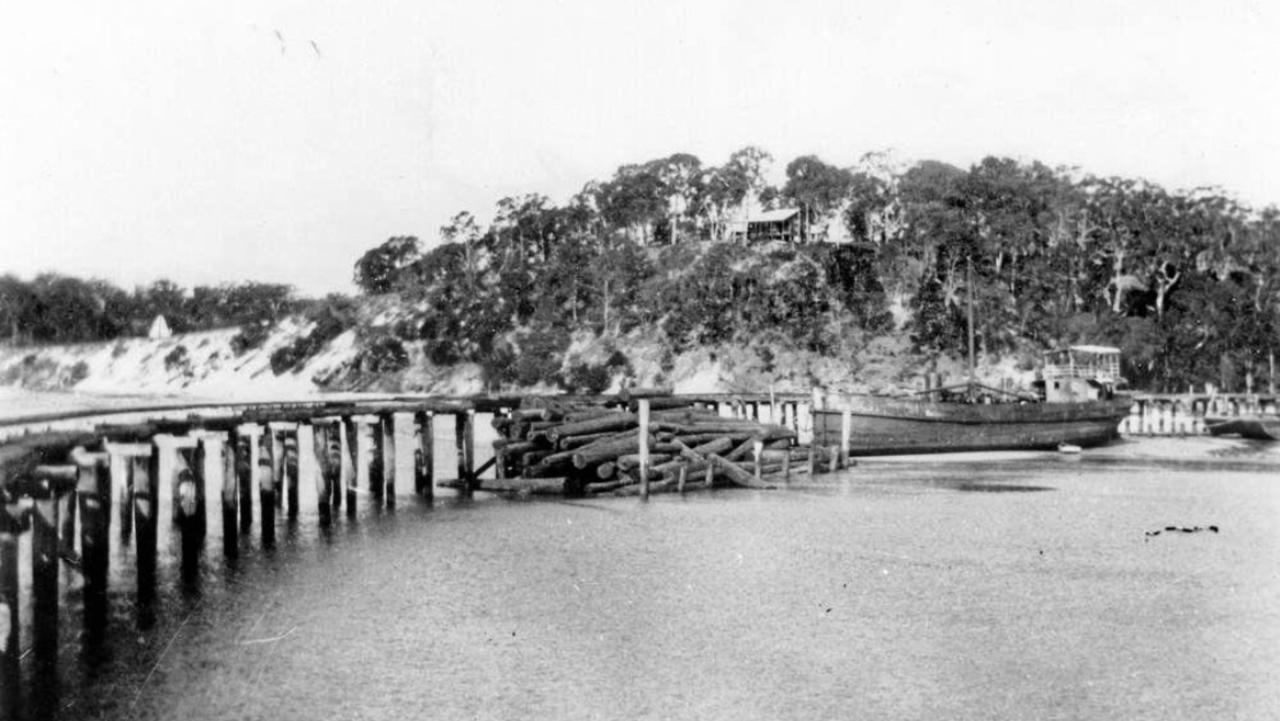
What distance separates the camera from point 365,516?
24859mm

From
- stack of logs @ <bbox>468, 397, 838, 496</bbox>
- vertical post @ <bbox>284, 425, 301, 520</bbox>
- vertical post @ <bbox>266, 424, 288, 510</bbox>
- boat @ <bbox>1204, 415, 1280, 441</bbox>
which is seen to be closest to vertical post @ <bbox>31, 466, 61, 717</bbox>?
vertical post @ <bbox>266, 424, 288, 510</bbox>

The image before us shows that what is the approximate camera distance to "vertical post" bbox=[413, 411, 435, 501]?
93.6 feet

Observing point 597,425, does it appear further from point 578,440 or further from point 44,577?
point 44,577

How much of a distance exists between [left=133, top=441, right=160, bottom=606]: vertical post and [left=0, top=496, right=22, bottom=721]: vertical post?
4422 mm

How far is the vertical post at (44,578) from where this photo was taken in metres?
12.0

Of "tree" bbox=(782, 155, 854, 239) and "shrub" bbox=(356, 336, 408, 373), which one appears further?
"shrub" bbox=(356, 336, 408, 373)

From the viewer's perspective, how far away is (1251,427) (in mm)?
56469

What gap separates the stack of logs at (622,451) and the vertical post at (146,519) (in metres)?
12.6

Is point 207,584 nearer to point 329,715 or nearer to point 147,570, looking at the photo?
point 147,570

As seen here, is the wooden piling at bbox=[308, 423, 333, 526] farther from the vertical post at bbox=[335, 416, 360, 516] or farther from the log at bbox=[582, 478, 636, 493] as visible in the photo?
the log at bbox=[582, 478, 636, 493]

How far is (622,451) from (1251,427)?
129 ft

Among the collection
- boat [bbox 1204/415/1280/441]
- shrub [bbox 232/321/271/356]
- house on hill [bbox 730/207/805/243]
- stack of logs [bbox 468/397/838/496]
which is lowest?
boat [bbox 1204/415/1280/441]

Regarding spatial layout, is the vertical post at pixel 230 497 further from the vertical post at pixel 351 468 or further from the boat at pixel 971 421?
the boat at pixel 971 421

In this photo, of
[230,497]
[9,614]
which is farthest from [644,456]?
[9,614]
